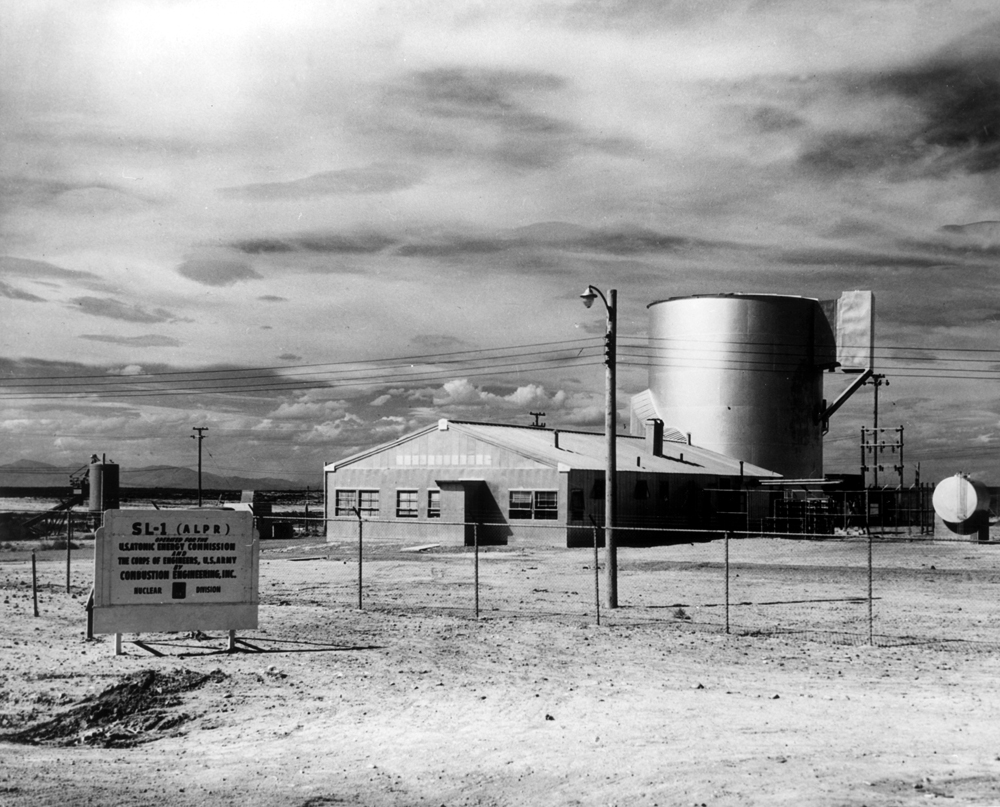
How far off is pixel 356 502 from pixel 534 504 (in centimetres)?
1053

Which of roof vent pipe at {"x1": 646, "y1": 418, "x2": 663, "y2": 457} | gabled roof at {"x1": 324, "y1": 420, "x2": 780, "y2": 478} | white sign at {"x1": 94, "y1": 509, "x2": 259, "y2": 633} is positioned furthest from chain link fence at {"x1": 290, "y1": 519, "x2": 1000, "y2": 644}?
roof vent pipe at {"x1": 646, "y1": 418, "x2": 663, "y2": 457}

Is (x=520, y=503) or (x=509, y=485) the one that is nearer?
(x=520, y=503)

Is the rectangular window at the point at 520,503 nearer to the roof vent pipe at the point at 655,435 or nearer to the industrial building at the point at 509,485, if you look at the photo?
the industrial building at the point at 509,485

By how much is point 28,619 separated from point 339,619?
19.0 feet

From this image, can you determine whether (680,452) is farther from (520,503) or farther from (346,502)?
(346,502)

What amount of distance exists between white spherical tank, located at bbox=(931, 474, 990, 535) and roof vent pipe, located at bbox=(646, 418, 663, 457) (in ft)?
47.4

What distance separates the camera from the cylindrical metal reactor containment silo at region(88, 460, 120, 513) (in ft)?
209

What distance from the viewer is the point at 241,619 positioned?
Answer: 16.1 meters

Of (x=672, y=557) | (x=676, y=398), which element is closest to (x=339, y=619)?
(x=672, y=557)

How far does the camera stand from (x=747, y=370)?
62.4 meters

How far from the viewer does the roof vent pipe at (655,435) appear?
54938mm

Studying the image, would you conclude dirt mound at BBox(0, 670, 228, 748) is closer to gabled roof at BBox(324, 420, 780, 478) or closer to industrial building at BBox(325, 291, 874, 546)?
industrial building at BBox(325, 291, 874, 546)

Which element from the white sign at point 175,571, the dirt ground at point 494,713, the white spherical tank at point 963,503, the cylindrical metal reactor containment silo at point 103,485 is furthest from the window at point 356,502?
the white sign at point 175,571

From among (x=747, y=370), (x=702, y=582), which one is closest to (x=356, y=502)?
(x=702, y=582)
